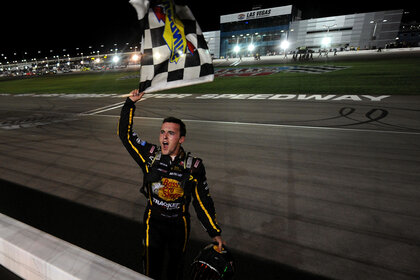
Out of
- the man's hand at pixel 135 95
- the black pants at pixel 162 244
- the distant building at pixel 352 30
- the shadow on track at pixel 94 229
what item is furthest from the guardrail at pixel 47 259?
the distant building at pixel 352 30

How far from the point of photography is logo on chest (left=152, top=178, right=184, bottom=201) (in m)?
2.00

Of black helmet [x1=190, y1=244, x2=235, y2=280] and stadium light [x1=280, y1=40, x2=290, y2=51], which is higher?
stadium light [x1=280, y1=40, x2=290, y2=51]

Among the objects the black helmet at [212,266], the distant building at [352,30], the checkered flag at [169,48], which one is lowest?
the black helmet at [212,266]

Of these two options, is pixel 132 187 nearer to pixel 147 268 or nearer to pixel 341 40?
pixel 147 268

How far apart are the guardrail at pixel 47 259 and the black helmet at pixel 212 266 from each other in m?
0.48

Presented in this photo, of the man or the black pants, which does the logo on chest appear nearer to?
the man

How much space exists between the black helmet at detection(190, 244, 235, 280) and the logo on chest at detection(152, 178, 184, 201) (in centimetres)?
51

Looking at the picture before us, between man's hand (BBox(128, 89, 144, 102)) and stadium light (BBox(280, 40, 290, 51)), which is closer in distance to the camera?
man's hand (BBox(128, 89, 144, 102))

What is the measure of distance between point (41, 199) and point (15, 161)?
242 cm

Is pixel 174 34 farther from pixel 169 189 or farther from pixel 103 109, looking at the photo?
pixel 103 109

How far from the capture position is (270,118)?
8.54 m

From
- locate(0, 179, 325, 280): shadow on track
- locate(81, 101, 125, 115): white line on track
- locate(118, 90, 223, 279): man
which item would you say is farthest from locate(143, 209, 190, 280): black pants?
locate(81, 101, 125, 115): white line on track

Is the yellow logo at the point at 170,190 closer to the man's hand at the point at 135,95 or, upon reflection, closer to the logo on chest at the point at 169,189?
the logo on chest at the point at 169,189

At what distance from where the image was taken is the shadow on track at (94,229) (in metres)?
2.45
